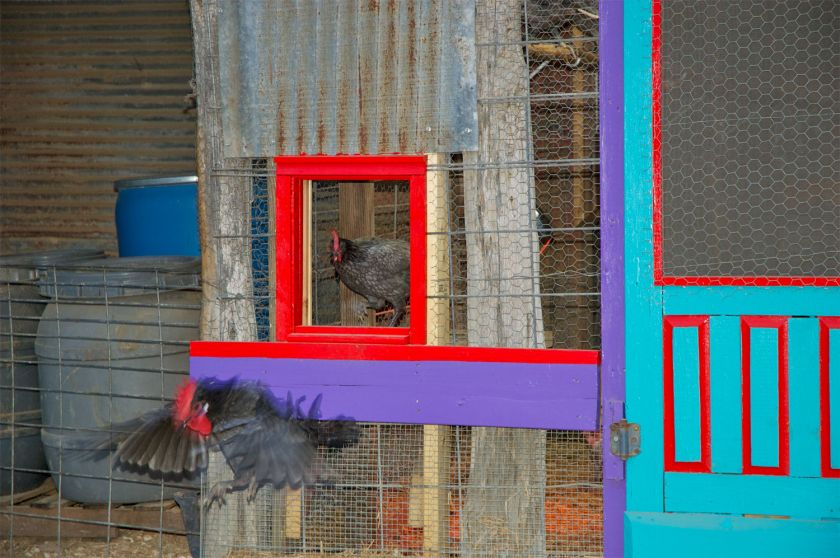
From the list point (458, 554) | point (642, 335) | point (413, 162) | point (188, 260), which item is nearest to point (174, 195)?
point (188, 260)

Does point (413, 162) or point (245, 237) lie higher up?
point (413, 162)

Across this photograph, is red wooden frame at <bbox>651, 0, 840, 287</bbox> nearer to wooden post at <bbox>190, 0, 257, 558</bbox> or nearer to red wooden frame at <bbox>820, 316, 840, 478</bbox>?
red wooden frame at <bbox>820, 316, 840, 478</bbox>

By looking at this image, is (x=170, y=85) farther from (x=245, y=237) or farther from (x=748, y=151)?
(x=748, y=151)

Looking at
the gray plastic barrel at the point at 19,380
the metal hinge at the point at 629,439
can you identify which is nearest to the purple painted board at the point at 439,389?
the metal hinge at the point at 629,439

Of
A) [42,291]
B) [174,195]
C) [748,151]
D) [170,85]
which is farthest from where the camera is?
[170,85]

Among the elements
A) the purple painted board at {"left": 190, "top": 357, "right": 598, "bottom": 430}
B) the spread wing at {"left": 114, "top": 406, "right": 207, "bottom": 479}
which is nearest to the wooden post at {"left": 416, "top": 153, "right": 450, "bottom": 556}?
the purple painted board at {"left": 190, "top": 357, "right": 598, "bottom": 430}

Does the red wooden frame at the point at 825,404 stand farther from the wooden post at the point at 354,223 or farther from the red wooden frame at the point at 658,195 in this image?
Result: the wooden post at the point at 354,223

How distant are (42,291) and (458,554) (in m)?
2.40

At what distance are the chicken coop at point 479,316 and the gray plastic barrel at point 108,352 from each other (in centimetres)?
2

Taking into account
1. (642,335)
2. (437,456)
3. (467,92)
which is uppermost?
(467,92)

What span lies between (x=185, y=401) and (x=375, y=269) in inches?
56.8

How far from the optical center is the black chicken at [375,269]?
197 inches

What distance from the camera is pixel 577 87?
15.3 ft

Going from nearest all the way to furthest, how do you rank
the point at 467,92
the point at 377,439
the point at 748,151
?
the point at 748,151, the point at 467,92, the point at 377,439
